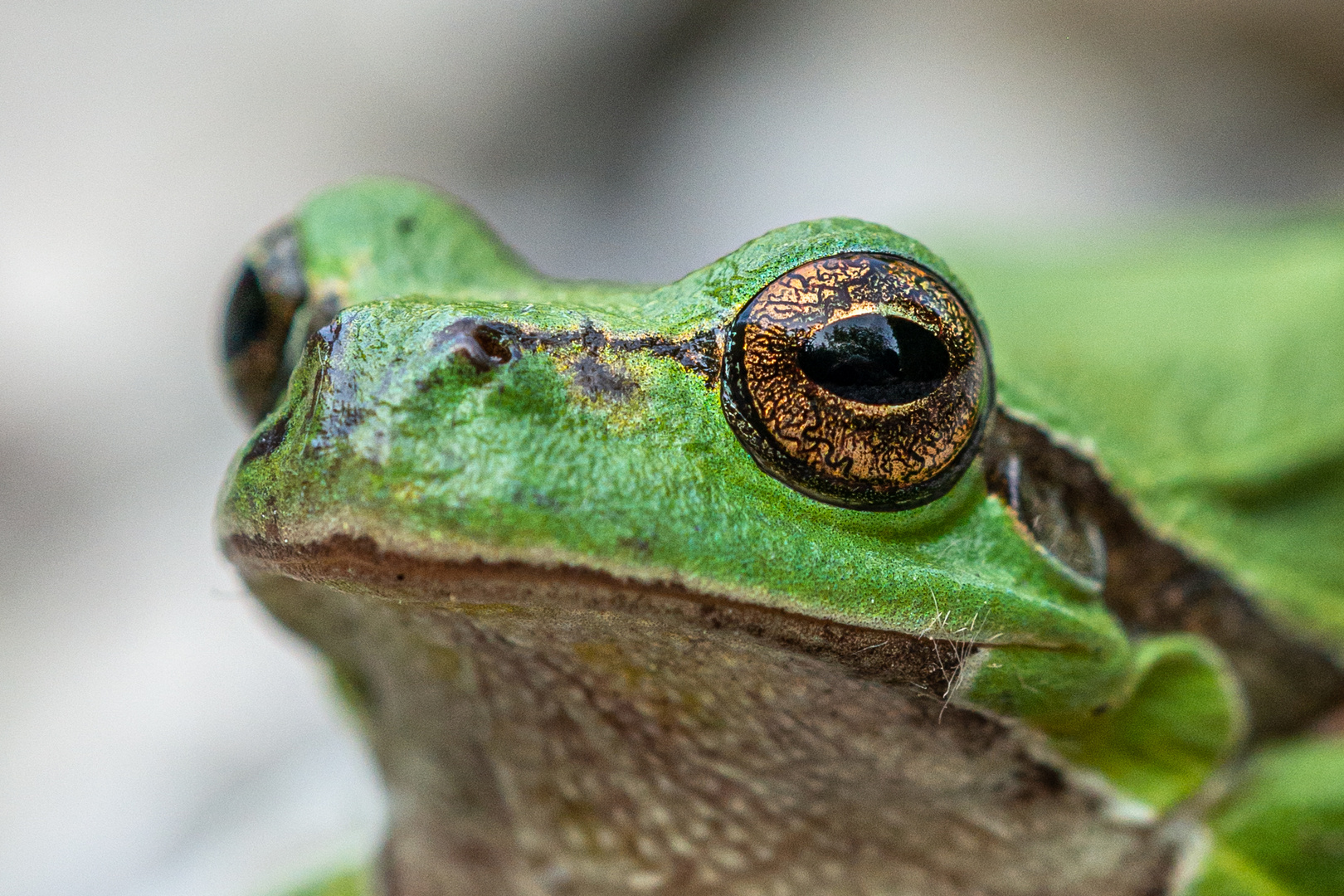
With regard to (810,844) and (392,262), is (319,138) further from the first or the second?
(810,844)

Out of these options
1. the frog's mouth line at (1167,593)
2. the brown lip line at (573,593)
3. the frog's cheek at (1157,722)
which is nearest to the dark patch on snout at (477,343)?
the brown lip line at (573,593)

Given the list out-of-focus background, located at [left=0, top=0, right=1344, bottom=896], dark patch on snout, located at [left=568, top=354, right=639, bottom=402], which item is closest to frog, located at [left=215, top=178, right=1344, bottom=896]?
dark patch on snout, located at [left=568, top=354, right=639, bottom=402]

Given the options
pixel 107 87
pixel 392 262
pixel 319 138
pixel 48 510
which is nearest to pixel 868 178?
pixel 319 138

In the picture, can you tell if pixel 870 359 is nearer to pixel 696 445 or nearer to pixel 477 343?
pixel 696 445

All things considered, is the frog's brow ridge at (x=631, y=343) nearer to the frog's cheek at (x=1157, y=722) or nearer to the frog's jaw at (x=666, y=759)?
the frog's jaw at (x=666, y=759)

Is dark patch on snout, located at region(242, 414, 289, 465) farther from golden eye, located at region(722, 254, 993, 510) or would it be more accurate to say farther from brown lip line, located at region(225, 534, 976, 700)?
golden eye, located at region(722, 254, 993, 510)

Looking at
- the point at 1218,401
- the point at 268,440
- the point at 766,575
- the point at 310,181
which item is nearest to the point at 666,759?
the point at 766,575
